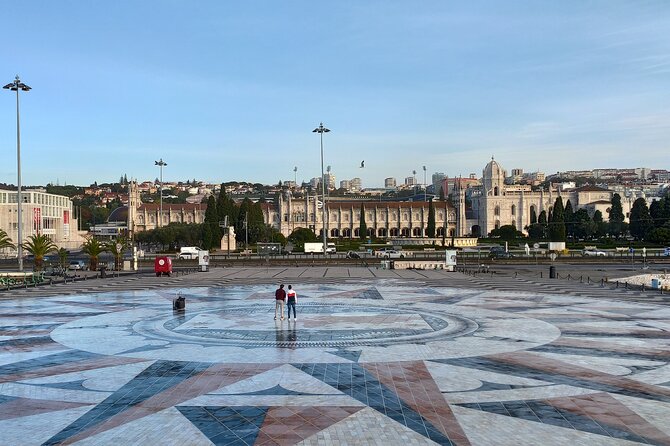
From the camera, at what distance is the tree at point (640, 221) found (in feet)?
304

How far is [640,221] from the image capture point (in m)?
94.8

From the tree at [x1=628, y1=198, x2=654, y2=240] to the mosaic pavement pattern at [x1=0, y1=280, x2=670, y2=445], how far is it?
2939 inches

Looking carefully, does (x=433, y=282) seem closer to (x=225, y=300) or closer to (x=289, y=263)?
(x=225, y=300)

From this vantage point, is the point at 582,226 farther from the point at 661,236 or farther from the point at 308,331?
the point at 308,331

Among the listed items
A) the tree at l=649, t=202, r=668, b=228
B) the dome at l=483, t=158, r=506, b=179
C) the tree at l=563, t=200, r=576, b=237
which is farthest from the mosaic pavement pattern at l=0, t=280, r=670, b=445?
the dome at l=483, t=158, r=506, b=179

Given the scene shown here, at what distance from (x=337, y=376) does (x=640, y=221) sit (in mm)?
92595

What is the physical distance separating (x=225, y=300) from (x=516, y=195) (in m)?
129

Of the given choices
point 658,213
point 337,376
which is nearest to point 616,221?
point 658,213

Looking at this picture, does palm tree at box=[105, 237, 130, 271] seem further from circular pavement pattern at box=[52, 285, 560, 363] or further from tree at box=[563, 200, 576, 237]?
tree at box=[563, 200, 576, 237]

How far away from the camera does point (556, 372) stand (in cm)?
1414

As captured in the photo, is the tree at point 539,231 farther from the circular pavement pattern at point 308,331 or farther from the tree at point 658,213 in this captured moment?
the circular pavement pattern at point 308,331

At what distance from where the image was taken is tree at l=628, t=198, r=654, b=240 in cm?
9256

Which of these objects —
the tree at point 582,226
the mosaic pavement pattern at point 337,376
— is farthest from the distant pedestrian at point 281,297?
the tree at point 582,226

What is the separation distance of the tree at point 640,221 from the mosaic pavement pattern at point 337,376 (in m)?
74.7
